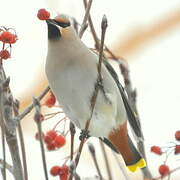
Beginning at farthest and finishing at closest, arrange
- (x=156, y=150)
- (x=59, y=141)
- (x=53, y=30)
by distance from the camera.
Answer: (x=53, y=30), (x=156, y=150), (x=59, y=141)

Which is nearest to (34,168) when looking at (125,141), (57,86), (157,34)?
(157,34)

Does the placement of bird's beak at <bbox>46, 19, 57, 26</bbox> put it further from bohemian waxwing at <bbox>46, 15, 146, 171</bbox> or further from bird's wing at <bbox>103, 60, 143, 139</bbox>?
bird's wing at <bbox>103, 60, 143, 139</bbox>

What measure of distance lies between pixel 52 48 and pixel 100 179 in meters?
0.88

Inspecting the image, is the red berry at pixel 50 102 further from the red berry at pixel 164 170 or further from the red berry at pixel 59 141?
the red berry at pixel 164 170

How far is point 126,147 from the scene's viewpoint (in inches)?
116

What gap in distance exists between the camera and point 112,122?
2.81m

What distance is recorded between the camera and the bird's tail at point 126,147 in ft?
9.47

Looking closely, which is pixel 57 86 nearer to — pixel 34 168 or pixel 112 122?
pixel 112 122

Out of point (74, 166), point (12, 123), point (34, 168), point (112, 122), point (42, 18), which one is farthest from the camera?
point (34, 168)

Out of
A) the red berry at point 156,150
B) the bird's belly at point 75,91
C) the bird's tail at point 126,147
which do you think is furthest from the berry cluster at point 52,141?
the bird's tail at point 126,147

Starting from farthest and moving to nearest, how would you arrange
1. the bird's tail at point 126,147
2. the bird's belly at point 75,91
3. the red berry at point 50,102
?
1. the bird's tail at point 126,147
2. the bird's belly at point 75,91
3. the red berry at point 50,102

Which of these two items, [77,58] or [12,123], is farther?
[77,58]

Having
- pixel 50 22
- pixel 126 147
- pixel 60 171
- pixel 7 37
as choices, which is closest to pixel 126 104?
pixel 126 147

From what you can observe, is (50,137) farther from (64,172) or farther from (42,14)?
(42,14)
